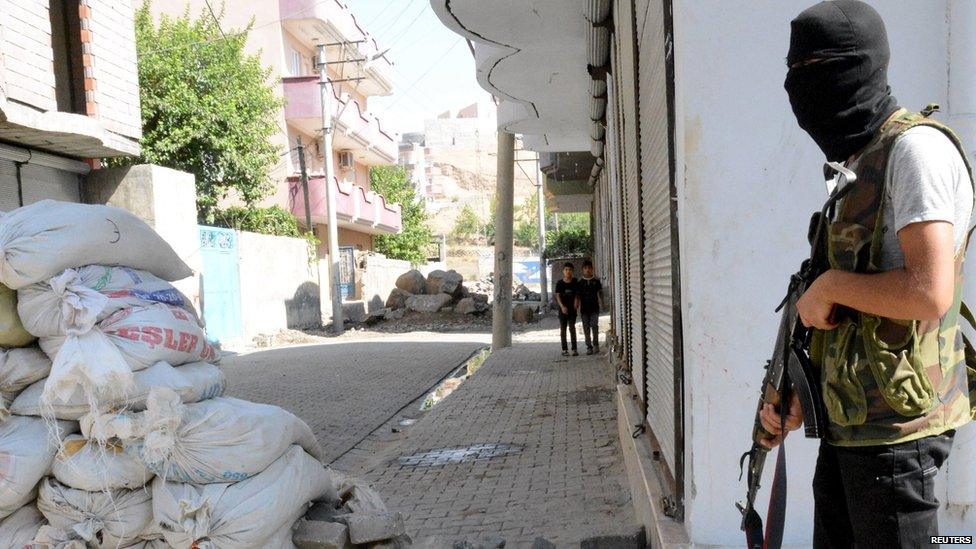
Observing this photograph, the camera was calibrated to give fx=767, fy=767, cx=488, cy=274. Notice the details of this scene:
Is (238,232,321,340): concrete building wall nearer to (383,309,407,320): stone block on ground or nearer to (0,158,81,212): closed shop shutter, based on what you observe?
(383,309,407,320): stone block on ground

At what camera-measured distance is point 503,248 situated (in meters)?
14.1

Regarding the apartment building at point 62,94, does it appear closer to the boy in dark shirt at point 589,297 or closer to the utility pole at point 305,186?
the boy in dark shirt at point 589,297

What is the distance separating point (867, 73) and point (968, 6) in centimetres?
126

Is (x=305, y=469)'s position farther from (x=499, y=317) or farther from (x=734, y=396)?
(x=499, y=317)

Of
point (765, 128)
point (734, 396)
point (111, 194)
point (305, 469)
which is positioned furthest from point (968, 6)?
point (111, 194)

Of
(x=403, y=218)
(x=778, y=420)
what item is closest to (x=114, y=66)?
(x=778, y=420)

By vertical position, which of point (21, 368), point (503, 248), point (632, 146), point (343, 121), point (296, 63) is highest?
point (296, 63)

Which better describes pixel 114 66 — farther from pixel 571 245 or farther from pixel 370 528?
pixel 571 245

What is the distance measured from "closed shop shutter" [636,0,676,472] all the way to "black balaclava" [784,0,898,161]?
1300 millimetres

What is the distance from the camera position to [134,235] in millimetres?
3398

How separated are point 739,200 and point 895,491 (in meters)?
1.21

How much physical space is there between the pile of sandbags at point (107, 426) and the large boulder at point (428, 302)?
1979 cm

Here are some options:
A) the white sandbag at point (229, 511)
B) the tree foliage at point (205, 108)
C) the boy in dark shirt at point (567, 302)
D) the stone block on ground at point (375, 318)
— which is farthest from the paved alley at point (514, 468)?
the stone block on ground at point (375, 318)

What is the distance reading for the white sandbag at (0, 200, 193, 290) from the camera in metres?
3.00
